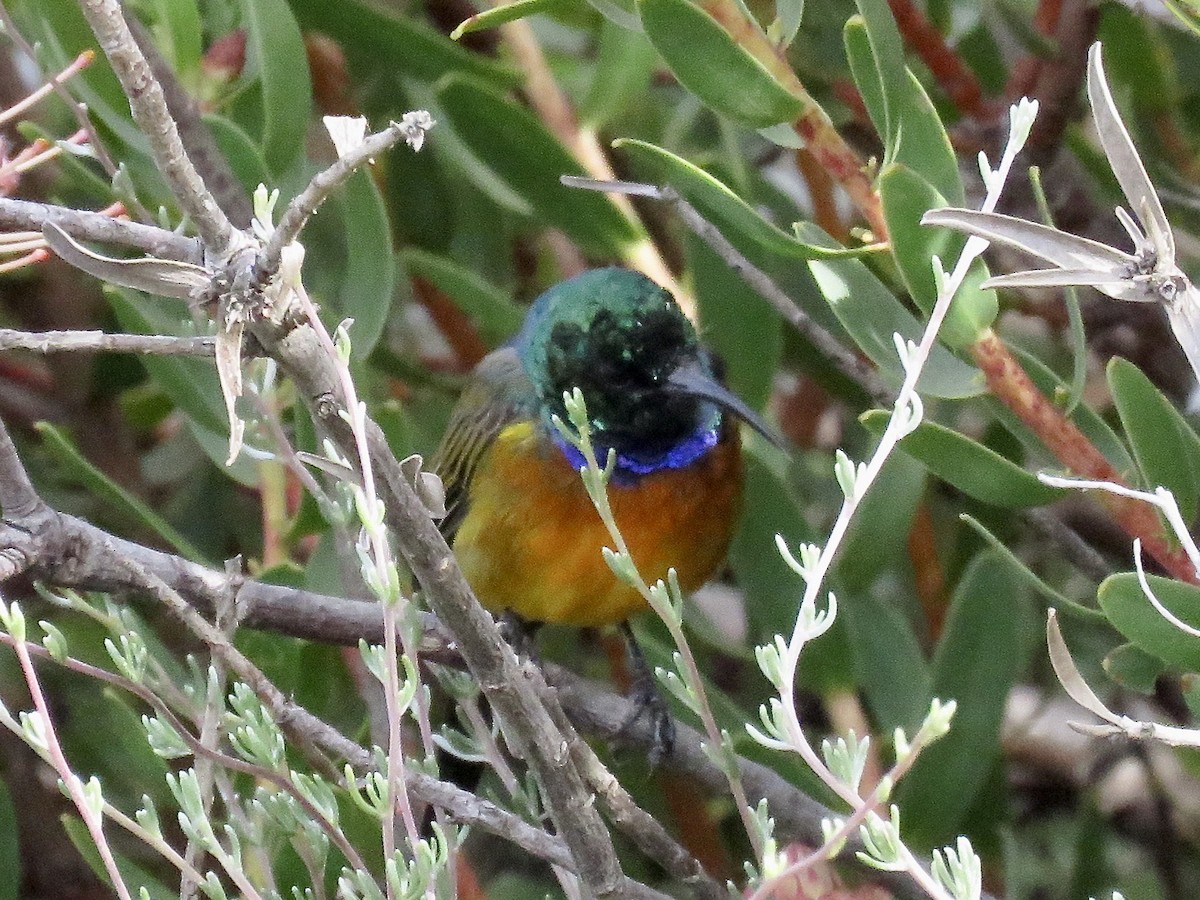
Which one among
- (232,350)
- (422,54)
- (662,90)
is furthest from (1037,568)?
(232,350)

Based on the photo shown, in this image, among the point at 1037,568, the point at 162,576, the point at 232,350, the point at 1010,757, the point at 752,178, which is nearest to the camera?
the point at 232,350

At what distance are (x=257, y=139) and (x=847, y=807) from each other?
1.21m

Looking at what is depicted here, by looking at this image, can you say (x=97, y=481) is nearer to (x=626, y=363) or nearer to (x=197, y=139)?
(x=197, y=139)

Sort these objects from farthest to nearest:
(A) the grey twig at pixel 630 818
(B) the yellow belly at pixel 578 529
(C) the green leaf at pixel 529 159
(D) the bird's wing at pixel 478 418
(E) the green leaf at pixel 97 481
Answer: (D) the bird's wing at pixel 478 418
(B) the yellow belly at pixel 578 529
(C) the green leaf at pixel 529 159
(E) the green leaf at pixel 97 481
(A) the grey twig at pixel 630 818

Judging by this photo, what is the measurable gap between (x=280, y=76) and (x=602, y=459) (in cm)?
75

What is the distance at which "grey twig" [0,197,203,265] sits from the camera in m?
0.92

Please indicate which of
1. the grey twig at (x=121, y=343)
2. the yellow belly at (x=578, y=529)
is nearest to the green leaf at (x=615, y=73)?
the yellow belly at (x=578, y=529)

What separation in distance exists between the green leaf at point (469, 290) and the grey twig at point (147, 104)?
4.03 ft

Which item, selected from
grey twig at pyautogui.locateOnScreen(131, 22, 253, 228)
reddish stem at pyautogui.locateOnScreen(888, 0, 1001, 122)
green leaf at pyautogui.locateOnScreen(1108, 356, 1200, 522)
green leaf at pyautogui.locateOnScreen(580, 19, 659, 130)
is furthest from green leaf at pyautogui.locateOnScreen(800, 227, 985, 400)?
grey twig at pyautogui.locateOnScreen(131, 22, 253, 228)

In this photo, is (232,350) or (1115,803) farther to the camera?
(1115,803)

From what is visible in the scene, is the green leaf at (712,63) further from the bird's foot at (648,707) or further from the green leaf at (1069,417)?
the bird's foot at (648,707)

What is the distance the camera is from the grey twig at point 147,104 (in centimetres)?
85

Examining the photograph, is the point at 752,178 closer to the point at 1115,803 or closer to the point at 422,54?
the point at 422,54

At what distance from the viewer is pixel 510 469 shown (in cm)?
237
